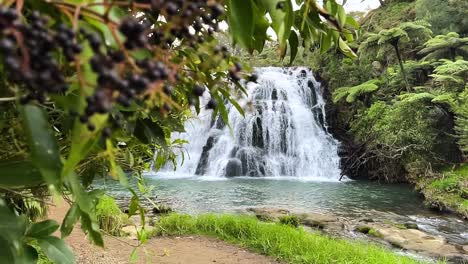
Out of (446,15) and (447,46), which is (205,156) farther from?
(446,15)

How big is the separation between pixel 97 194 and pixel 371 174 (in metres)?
20.0

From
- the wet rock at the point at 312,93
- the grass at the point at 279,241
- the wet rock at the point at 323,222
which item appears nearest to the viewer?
the grass at the point at 279,241

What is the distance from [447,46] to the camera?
58.1ft

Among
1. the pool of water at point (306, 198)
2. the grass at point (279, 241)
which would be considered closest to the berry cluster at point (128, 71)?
the grass at point (279, 241)

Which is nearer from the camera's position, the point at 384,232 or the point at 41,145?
the point at 41,145

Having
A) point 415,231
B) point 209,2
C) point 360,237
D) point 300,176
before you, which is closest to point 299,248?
point 360,237

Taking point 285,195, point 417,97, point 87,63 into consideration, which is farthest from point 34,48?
point 417,97

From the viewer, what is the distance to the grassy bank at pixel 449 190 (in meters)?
12.5

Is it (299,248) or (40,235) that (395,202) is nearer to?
(299,248)

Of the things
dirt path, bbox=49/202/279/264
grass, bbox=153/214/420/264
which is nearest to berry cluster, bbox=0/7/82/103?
dirt path, bbox=49/202/279/264

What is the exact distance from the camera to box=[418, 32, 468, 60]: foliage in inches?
675

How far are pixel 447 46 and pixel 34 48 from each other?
19854 mm

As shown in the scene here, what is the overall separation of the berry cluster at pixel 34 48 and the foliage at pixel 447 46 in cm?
1899

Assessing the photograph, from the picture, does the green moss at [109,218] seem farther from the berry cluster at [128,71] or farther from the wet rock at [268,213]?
the berry cluster at [128,71]
